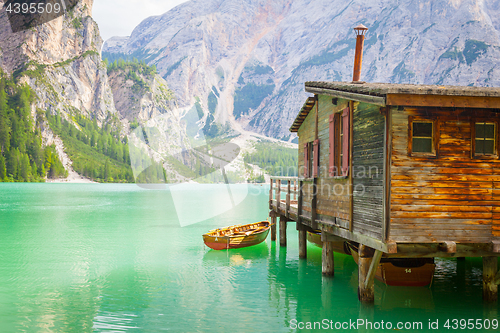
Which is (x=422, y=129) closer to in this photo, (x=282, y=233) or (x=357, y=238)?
(x=357, y=238)

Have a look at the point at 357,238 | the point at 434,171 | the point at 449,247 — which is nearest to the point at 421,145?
the point at 434,171

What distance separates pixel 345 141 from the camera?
14.4 m

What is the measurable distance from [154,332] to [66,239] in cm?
2323

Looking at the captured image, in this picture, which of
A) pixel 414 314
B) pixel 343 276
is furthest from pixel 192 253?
pixel 414 314

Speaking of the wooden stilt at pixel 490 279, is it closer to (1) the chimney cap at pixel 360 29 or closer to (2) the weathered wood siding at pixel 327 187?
(2) the weathered wood siding at pixel 327 187

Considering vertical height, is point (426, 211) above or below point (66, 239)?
above

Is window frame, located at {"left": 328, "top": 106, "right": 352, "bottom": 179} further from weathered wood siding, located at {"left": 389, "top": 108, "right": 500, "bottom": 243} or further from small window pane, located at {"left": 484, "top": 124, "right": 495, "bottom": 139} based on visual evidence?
small window pane, located at {"left": 484, "top": 124, "right": 495, "bottom": 139}

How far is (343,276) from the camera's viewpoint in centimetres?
1880

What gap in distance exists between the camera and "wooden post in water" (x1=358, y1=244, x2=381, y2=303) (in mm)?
13289

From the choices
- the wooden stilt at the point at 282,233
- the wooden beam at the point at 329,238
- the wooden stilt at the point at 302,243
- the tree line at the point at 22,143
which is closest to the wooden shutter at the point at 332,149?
the wooden beam at the point at 329,238

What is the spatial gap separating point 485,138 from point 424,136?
1.92 m

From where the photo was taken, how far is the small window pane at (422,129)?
38.7ft

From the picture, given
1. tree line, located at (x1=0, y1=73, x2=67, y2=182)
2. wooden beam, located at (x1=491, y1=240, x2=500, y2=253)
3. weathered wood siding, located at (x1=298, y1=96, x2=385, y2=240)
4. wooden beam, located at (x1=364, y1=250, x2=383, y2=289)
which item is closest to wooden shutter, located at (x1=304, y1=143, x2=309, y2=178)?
weathered wood siding, located at (x1=298, y1=96, x2=385, y2=240)

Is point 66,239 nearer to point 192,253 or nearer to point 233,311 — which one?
point 192,253
